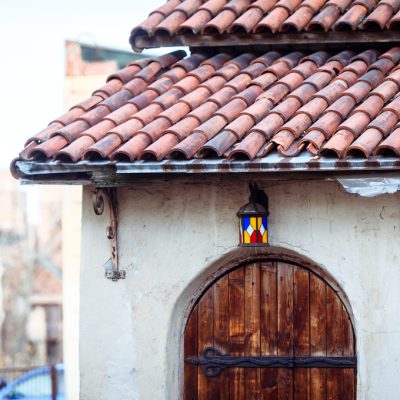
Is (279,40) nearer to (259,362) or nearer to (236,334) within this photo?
(236,334)

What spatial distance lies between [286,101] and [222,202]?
0.88 meters

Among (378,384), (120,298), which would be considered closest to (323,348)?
(378,384)

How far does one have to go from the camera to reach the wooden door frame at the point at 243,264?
669 cm

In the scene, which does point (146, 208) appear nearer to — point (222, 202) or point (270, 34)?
point (222, 202)

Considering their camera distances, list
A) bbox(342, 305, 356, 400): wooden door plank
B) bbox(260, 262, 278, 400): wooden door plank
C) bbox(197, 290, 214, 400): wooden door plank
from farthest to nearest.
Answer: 1. bbox(197, 290, 214, 400): wooden door plank
2. bbox(260, 262, 278, 400): wooden door plank
3. bbox(342, 305, 356, 400): wooden door plank

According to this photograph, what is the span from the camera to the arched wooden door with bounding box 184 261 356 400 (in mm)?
6711

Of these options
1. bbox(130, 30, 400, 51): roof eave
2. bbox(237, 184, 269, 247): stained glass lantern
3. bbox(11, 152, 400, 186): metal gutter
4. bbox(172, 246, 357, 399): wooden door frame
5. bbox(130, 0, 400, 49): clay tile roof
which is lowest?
bbox(172, 246, 357, 399): wooden door frame

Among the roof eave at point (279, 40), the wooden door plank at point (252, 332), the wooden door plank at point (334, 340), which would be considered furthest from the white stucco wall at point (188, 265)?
the roof eave at point (279, 40)

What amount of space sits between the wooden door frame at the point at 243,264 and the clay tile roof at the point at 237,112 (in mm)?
935

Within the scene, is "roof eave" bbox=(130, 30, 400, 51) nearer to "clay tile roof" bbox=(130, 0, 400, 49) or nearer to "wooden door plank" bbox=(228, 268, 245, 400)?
"clay tile roof" bbox=(130, 0, 400, 49)

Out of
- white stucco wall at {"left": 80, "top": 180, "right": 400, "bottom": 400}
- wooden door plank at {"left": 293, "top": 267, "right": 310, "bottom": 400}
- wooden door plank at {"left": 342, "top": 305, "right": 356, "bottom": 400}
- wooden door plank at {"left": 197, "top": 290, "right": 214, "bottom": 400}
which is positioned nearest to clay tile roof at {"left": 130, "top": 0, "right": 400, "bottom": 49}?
white stucco wall at {"left": 80, "top": 180, "right": 400, "bottom": 400}

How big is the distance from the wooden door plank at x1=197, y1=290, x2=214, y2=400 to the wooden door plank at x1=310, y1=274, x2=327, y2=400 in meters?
0.76

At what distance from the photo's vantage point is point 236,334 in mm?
6836

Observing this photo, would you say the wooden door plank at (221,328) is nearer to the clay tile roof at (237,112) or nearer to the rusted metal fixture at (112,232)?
the rusted metal fixture at (112,232)
